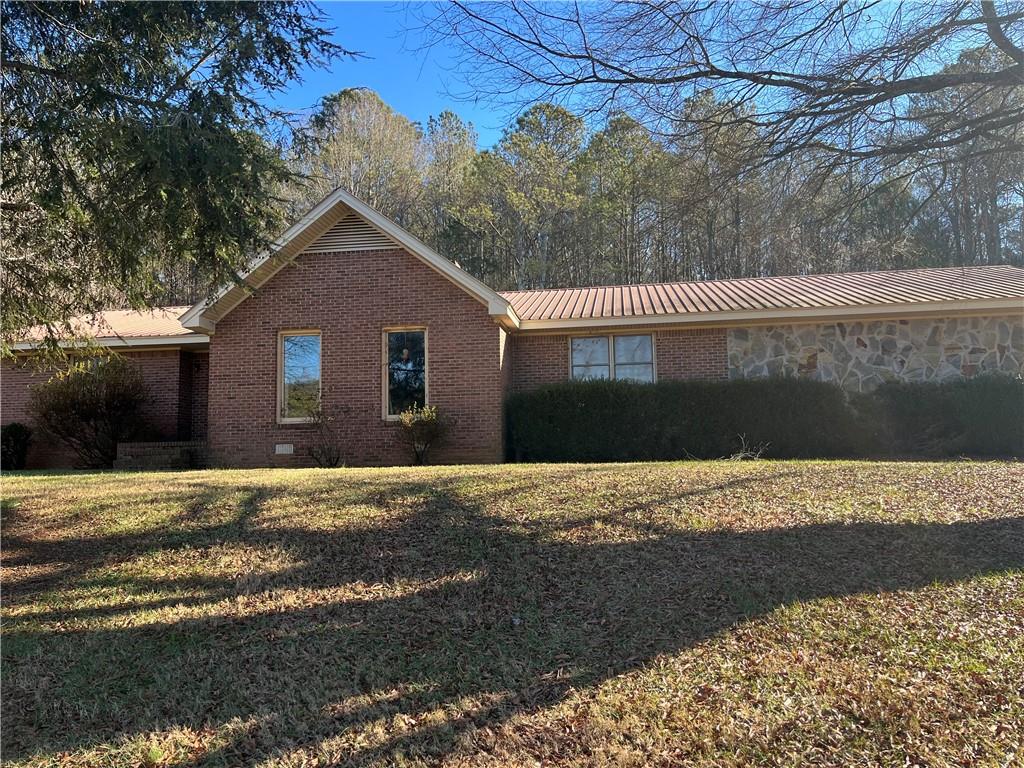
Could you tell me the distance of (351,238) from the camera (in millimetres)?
13297

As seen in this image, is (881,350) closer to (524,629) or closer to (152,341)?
(524,629)

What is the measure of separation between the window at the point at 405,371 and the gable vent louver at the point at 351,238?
1712 mm

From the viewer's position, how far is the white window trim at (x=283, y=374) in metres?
13.3

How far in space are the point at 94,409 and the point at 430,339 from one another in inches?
273

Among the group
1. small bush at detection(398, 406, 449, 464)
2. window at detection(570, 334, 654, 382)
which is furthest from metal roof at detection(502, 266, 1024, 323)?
small bush at detection(398, 406, 449, 464)

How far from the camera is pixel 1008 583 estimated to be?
4.61 metres

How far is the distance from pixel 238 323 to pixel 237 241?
6903mm

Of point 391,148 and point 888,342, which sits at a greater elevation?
point 391,148

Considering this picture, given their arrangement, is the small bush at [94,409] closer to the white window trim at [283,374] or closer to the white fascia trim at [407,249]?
the white fascia trim at [407,249]

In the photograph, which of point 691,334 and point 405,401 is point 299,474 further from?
point 691,334

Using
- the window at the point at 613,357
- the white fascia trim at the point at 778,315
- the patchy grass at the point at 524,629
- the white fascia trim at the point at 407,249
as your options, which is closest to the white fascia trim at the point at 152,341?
the white fascia trim at the point at 407,249

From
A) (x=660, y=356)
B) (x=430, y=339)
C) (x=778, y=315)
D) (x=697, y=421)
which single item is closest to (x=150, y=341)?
(x=430, y=339)

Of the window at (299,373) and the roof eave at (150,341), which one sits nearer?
the window at (299,373)

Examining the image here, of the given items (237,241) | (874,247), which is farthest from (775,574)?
(237,241)
